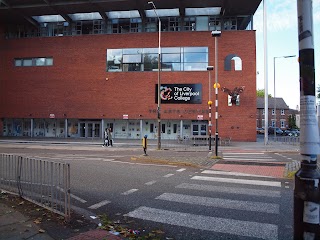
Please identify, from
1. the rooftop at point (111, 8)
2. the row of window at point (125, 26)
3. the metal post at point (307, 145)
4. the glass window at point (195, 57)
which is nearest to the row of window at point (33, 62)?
the row of window at point (125, 26)

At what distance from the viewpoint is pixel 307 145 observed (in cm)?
353

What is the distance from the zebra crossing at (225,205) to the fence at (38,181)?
146 cm

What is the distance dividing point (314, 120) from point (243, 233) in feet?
8.34

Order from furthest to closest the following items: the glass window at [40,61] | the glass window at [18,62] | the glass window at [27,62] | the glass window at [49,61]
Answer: the glass window at [18,62] → the glass window at [27,62] → the glass window at [40,61] → the glass window at [49,61]

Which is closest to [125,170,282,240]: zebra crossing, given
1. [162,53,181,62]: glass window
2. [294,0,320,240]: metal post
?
[294,0,320,240]: metal post

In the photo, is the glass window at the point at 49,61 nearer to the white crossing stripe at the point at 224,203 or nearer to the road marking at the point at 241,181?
the road marking at the point at 241,181

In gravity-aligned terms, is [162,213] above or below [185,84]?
below

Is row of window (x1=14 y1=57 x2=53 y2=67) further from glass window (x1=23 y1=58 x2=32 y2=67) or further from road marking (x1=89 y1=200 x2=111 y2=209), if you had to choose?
road marking (x1=89 y1=200 x2=111 y2=209)

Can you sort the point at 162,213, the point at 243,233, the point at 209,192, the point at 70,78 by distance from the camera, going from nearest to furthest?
the point at 243,233 → the point at 162,213 → the point at 209,192 → the point at 70,78

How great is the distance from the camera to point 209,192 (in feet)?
26.9

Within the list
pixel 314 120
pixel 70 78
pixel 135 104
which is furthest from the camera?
pixel 70 78

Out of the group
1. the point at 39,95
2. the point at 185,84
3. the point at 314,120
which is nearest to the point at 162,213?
the point at 314,120

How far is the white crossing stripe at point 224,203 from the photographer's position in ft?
21.8

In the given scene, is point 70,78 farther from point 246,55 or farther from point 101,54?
point 246,55
